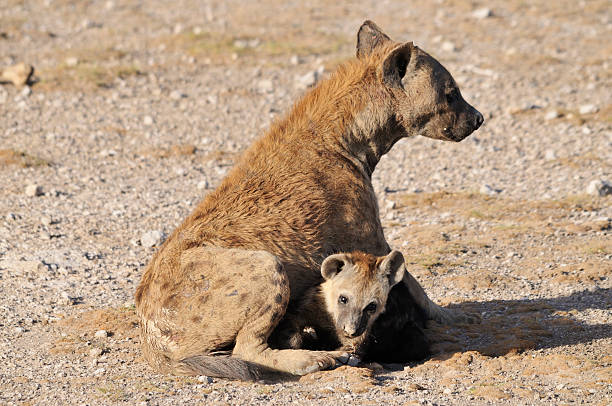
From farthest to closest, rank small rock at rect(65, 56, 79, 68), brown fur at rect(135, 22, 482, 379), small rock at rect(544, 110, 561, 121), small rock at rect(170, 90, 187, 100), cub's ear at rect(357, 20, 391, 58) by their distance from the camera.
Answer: small rock at rect(65, 56, 79, 68) → small rock at rect(170, 90, 187, 100) → small rock at rect(544, 110, 561, 121) → cub's ear at rect(357, 20, 391, 58) → brown fur at rect(135, 22, 482, 379)

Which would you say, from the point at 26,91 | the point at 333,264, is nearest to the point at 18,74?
the point at 26,91

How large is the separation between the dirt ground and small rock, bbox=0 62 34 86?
0.16 metres

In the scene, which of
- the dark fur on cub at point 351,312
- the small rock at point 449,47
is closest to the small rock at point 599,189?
the dark fur on cub at point 351,312

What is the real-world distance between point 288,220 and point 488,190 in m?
4.28

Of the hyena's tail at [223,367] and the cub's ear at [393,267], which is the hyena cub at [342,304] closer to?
the cub's ear at [393,267]

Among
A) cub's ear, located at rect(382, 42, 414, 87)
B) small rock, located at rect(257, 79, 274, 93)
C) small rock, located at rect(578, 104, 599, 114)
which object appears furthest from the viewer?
small rock, located at rect(257, 79, 274, 93)

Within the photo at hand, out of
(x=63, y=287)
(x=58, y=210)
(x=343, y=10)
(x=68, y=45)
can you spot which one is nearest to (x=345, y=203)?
(x=63, y=287)

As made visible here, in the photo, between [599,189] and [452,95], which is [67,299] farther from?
[599,189]

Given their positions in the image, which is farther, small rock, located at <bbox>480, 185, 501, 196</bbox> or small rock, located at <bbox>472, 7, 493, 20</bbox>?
small rock, located at <bbox>472, 7, 493, 20</bbox>

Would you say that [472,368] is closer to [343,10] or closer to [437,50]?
[437,50]

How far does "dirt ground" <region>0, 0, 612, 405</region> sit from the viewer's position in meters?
5.34

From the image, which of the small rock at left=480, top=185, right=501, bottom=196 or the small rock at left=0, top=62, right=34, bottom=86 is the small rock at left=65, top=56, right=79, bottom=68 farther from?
the small rock at left=480, top=185, right=501, bottom=196

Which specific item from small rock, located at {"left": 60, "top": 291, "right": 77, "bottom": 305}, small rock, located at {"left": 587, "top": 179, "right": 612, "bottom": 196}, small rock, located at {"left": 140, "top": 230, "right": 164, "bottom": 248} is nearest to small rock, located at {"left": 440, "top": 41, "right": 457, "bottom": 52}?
small rock, located at {"left": 587, "top": 179, "right": 612, "bottom": 196}

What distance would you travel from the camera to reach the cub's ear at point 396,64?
19.8 feet
